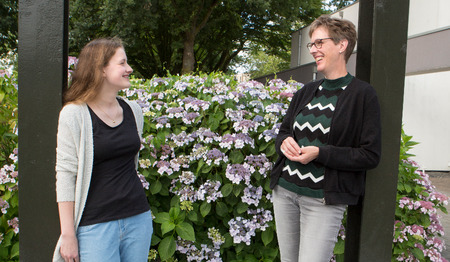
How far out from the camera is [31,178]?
1.90 m

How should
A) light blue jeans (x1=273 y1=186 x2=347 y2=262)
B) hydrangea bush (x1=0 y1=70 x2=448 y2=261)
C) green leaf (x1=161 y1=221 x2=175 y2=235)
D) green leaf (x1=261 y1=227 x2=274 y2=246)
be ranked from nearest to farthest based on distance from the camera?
light blue jeans (x1=273 y1=186 x2=347 y2=262), green leaf (x1=161 y1=221 x2=175 y2=235), hydrangea bush (x1=0 y1=70 x2=448 y2=261), green leaf (x1=261 y1=227 x2=274 y2=246)

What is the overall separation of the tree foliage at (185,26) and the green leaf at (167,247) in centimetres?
1398

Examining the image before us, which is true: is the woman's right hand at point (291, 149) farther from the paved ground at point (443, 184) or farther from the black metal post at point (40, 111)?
the paved ground at point (443, 184)

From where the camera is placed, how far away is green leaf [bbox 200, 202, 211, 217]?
2728mm

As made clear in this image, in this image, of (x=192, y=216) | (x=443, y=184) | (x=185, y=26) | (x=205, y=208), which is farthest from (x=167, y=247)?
(x=185, y=26)

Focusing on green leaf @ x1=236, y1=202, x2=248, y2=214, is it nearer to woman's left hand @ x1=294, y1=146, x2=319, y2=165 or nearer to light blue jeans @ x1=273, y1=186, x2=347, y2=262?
light blue jeans @ x1=273, y1=186, x2=347, y2=262

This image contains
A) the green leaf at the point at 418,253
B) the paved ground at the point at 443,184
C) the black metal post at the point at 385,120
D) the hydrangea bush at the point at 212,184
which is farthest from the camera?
the paved ground at the point at 443,184

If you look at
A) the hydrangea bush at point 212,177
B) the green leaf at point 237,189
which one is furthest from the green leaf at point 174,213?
the green leaf at point 237,189

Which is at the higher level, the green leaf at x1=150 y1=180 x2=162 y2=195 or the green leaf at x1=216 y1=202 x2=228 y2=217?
the green leaf at x1=150 y1=180 x2=162 y2=195

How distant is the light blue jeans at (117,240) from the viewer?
5.64ft

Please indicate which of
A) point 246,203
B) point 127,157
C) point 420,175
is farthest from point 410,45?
point 127,157

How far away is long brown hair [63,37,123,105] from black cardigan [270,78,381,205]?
1.10 meters

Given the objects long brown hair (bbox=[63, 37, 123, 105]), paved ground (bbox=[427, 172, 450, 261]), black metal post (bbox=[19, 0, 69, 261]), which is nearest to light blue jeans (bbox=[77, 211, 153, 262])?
black metal post (bbox=[19, 0, 69, 261])

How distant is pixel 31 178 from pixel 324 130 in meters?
1.46
